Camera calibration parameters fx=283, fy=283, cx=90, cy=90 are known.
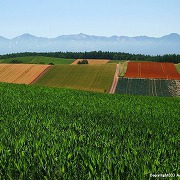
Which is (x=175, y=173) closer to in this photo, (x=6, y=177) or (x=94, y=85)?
(x=6, y=177)

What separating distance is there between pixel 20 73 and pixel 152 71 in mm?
48233

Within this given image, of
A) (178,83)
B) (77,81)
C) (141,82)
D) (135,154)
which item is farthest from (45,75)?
(135,154)

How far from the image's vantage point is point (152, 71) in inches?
4122

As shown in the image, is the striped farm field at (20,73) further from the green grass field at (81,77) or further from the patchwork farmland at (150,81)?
the patchwork farmland at (150,81)

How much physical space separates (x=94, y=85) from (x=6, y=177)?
76708 mm

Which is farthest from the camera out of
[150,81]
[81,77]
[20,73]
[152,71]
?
[152,71]

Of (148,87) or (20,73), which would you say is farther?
(20,73)

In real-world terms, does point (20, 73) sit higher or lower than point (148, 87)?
higher

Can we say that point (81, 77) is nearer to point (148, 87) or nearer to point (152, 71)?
point (148, 87)

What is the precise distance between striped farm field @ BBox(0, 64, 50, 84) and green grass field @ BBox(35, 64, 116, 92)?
373 centimetres

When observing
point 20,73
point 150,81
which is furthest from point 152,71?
point 20,73

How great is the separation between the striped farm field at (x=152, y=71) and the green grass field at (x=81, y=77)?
7.29 meters

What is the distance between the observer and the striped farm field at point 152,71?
94.1m

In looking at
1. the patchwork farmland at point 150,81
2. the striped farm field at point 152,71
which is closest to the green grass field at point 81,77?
the patchwork farmland at point 150,81
